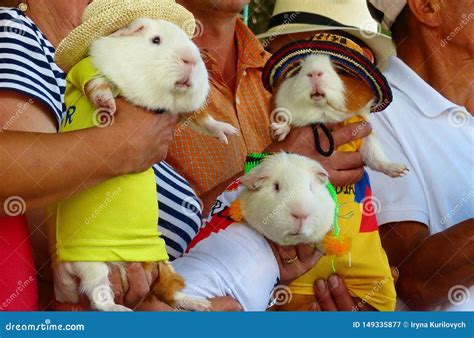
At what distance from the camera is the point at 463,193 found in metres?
1.96

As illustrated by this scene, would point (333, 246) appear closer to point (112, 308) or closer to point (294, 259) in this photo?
point (294, 259)

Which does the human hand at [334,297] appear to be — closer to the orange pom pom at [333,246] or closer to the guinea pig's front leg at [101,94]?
the orange pom pom at [333,246]

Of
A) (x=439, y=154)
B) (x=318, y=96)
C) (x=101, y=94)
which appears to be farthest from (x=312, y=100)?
(x=101, y=94)

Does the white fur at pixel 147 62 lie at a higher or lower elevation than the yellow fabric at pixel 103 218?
higher

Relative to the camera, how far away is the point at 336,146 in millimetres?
1795

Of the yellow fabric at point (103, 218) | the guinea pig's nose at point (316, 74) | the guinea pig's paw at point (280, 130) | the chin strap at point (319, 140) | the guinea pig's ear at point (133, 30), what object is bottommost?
the yellow fabric at point (103, 218)

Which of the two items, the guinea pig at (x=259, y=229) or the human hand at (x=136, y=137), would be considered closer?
the human hand at (x=136, y=137)

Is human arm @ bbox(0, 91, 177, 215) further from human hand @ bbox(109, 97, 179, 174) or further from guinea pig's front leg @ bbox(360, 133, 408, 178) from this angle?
guinea pig's front leg @ bbox(360, 133, 408, 178)

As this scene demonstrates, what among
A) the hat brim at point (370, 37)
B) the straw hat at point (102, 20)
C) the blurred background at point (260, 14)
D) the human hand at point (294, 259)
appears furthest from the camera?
the blurred background at point (260, 14)

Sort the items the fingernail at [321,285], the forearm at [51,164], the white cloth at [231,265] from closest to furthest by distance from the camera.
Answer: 1. the forearm at [51,164]
2. the white cloth at [231,265]
3. the fingernail at [321,285]

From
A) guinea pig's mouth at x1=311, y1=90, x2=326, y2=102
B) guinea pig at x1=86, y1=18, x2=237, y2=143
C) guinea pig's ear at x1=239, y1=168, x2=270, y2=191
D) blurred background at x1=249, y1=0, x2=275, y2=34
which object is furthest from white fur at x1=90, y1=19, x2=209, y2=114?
blurred background at x1=249, y1=0, x2=275, y2=34

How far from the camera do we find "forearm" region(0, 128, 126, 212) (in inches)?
A: 53.7

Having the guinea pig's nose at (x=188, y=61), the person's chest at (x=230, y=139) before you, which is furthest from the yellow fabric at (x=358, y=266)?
the guinea pig's nose at (x=188, y=61)

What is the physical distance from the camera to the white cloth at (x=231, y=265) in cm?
160
